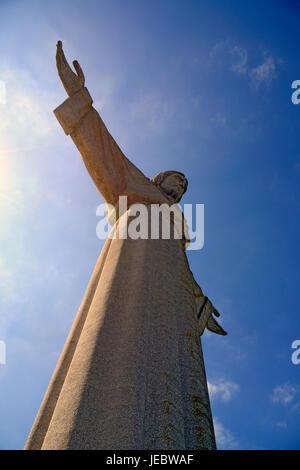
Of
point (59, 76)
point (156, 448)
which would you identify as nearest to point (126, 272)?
Result: point (156, 448)

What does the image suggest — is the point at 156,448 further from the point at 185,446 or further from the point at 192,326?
the point at 192,326

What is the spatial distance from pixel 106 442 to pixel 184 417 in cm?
68

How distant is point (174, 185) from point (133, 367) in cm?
419

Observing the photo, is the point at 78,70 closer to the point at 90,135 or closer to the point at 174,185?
the point at 90,135

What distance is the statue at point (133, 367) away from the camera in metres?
2.06

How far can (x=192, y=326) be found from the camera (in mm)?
3189

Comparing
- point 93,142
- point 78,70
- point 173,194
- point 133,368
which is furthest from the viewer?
point 173,194

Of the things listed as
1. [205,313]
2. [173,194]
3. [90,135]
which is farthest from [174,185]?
[205,313]

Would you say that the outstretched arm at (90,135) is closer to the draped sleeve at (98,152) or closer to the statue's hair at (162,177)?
the draped sleeve at (98,152)

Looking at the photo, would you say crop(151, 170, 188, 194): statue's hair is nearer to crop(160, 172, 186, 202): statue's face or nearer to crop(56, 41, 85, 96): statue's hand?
crop(160, 172, 186, 202): statue's face

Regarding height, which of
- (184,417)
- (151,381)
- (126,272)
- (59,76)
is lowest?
(184,417)

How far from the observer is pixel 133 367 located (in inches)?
93.8

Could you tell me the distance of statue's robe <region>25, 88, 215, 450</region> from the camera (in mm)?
2062

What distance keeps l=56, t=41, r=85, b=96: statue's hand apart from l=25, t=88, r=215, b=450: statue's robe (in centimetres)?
269
